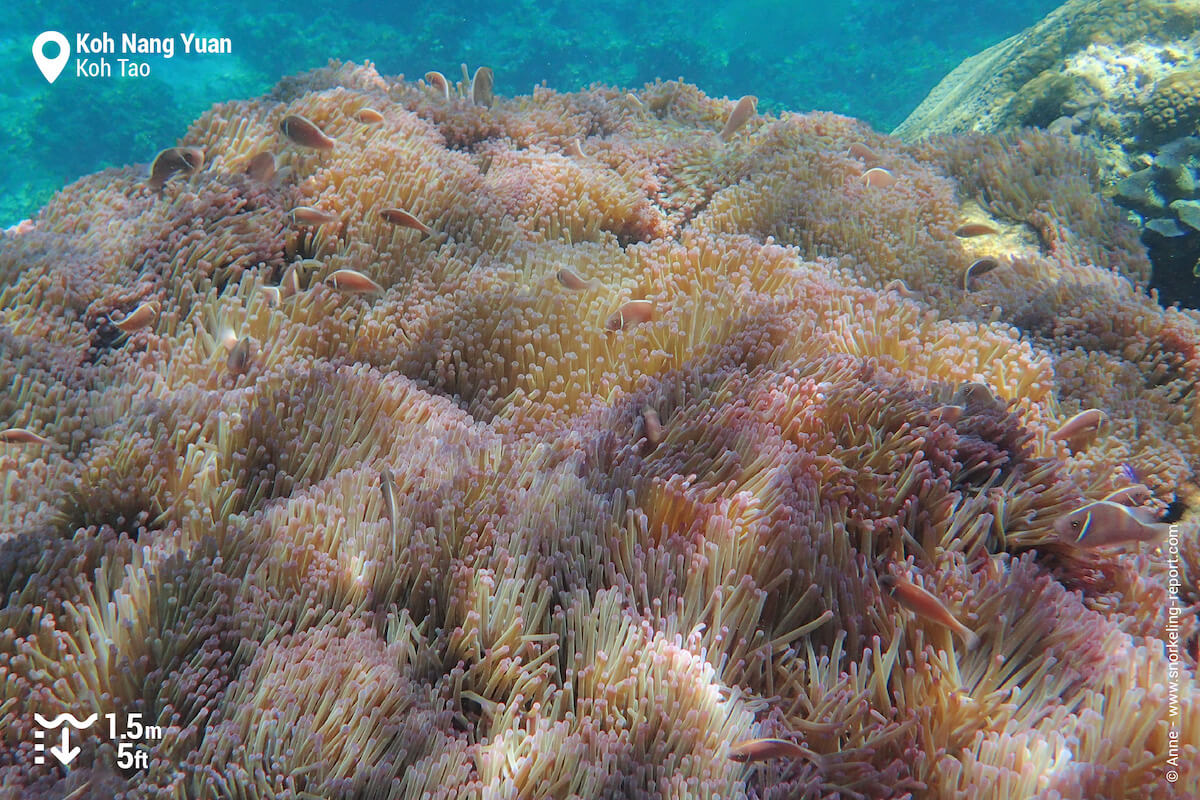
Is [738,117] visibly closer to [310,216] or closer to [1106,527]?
[310,216]

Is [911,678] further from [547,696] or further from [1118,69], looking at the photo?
[1118,69]

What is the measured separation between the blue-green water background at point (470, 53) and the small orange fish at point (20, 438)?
1938 cm

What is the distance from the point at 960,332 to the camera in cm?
283

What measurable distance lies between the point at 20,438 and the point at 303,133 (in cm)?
216

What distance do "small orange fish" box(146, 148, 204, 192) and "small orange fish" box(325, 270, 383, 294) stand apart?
1214mm

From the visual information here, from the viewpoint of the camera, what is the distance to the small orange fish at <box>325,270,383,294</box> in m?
2.96

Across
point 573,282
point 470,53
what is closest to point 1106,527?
Result: point 573,282

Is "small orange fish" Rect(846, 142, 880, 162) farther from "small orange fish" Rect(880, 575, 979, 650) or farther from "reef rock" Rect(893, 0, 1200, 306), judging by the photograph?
"small orange fish" Rect(880, 575, 979, 650)

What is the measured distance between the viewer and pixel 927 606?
1.71 m

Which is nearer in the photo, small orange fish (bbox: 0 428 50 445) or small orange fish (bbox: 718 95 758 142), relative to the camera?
small orange fish (bbox: 0 428 50 445)

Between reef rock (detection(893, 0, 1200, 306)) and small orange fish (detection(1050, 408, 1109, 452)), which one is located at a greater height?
reef rock (detection(893, 0, 1200, 306))

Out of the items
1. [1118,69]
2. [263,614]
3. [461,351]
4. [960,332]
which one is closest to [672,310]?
[461,351]

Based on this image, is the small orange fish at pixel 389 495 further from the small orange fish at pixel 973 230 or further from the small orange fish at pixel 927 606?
the small orange fish at pixel 973 230

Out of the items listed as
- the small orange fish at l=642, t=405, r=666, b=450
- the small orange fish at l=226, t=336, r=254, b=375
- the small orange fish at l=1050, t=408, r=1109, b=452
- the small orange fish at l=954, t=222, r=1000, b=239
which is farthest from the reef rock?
the small orange fish at l=226, t=336, r=254, b=375
